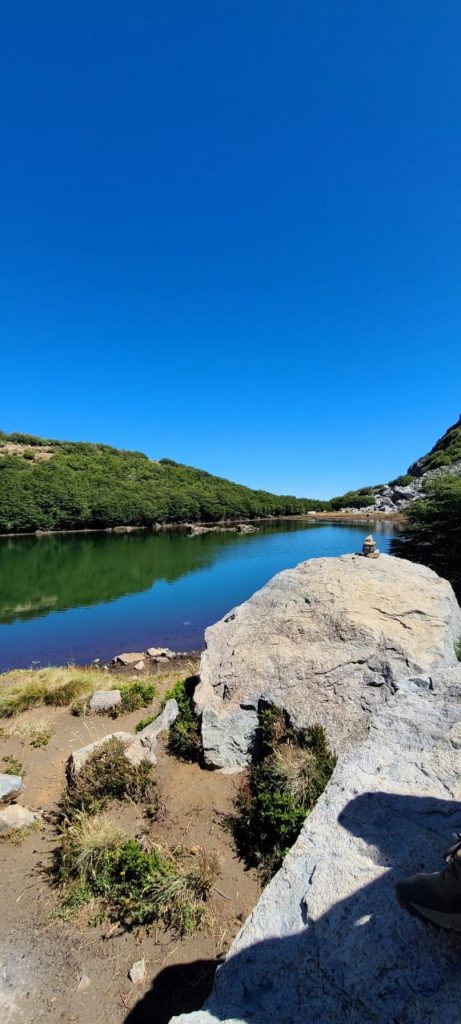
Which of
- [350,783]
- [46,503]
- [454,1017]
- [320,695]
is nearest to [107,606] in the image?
[320,695]

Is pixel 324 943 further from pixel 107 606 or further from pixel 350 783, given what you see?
pixel 107 606

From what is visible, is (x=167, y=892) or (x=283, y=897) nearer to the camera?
(x=283, y=897)

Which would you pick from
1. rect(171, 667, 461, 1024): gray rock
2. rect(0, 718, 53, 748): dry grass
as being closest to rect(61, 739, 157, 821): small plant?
rect(0, 718, 53, 748): dry grass

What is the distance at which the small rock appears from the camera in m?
4.61

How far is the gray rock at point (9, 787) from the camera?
7691 millimetres

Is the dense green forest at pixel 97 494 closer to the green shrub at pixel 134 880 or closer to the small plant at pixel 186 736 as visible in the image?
the small plant at pixel 186 736

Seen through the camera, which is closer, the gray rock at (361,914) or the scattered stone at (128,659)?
the gray rock at (361,914)

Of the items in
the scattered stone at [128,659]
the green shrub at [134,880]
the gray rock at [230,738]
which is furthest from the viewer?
the scattered stone at [128,659]

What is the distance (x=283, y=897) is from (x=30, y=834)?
17.0 ft

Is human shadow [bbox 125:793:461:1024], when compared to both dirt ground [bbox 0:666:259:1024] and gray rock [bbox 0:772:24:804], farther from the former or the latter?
gray rock [bbox 0:772:24:804]

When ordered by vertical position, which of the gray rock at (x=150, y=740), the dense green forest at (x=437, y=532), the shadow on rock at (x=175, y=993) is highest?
the dense green forest at (x=437, y=532)

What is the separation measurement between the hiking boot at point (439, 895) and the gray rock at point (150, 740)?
232 inches

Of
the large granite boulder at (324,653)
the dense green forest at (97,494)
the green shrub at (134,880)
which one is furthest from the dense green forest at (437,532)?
the dense green forest at (97,494)

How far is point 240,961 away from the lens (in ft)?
10.8
